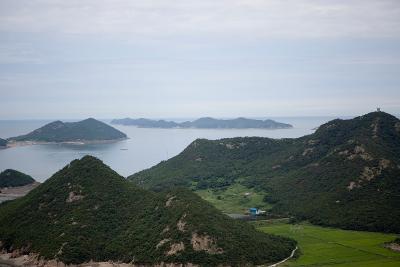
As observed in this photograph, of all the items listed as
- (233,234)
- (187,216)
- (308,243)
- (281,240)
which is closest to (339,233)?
(308,243)

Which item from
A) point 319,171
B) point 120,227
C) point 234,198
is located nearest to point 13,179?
point 234,198

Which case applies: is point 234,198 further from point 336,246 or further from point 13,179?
point 13,179

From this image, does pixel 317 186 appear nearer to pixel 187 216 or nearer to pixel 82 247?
pixel 187 216

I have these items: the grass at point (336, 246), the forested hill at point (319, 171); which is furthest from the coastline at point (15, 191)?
the grass at point (336, 246)

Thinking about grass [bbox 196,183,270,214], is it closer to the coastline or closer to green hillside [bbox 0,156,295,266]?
green hillside [bbox 0,156,295,266]

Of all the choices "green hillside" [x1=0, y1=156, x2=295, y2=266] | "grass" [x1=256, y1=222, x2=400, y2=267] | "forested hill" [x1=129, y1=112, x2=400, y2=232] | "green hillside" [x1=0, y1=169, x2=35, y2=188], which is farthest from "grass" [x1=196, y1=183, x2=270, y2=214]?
"green hillside" [x1=0, y1=169, x2=35, y2=188]
